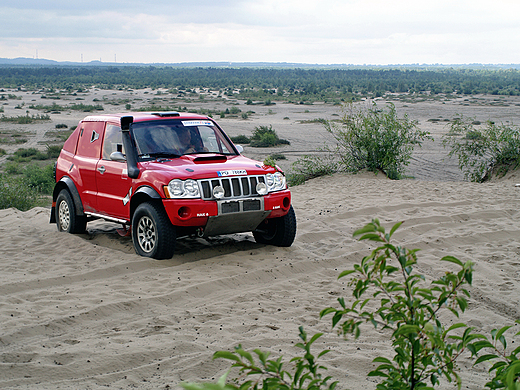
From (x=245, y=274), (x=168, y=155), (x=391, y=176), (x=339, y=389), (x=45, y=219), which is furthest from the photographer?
(x=391, y=176)

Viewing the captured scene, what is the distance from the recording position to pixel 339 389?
12.9 ft

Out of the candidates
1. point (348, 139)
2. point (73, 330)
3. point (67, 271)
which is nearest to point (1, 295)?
point (67, 271)

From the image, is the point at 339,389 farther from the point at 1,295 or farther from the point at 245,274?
the point at 1,295

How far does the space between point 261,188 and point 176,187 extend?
3.68 feet

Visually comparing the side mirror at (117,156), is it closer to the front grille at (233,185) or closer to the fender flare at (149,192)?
the fender flare at (149,192)

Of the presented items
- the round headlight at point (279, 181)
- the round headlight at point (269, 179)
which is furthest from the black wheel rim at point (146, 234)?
the round headlight at point (279, 181)

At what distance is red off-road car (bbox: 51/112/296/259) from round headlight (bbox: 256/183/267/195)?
0.04ft

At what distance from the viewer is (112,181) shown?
7.82 m

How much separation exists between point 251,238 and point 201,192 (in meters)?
2.11

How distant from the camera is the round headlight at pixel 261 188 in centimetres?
712

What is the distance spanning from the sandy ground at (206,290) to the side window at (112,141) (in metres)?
1.42

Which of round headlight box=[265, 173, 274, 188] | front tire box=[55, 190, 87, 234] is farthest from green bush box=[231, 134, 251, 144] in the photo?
round headlight box=[265, 173, 274, 188]

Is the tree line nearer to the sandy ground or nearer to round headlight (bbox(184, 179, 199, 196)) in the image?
the sandy ground

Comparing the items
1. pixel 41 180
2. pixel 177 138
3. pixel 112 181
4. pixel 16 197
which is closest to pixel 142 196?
pixel 112 181
